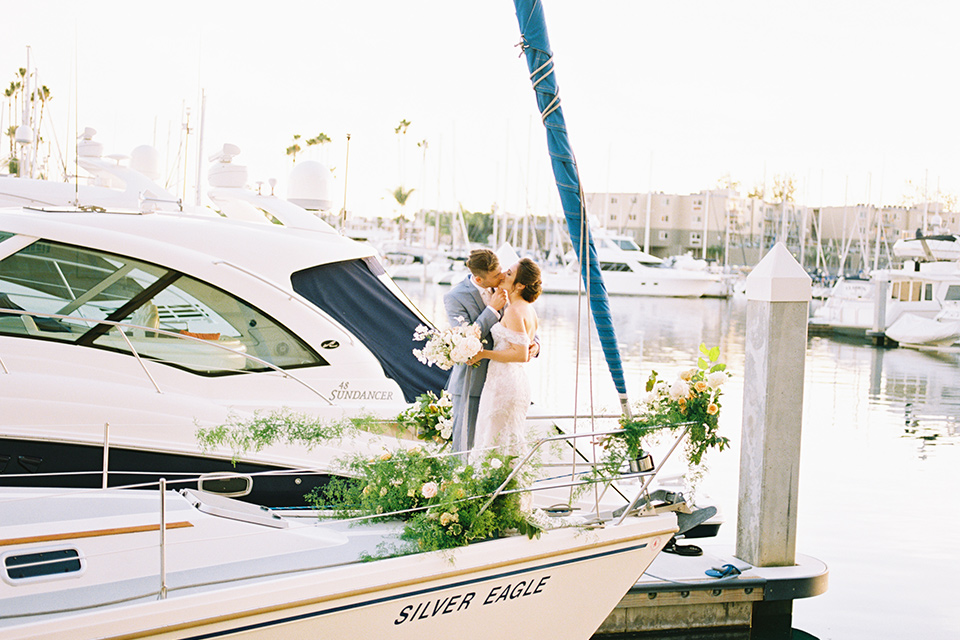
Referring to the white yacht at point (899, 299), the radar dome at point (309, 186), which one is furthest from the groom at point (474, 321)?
the white yacht at point (899, 299)

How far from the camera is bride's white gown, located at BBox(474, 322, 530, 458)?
5.13 m

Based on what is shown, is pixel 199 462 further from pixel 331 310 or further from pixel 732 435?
pixel 732 435

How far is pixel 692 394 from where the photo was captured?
4.93 meters

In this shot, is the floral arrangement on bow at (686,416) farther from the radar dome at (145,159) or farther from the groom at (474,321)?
the radar dome at (145,159)

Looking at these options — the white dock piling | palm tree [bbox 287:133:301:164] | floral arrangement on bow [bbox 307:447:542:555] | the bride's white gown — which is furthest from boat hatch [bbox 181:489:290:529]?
palm tree [bbox 287:133:301:164]

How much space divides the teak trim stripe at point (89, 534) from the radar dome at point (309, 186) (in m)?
5.77

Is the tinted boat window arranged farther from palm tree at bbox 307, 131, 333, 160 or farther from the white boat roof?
palm tree at bbox 307, 131, 333, 160

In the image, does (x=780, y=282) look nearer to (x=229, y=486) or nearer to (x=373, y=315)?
(x=373, y=315)

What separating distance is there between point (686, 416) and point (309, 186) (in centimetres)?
563

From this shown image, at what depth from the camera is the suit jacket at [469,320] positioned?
17.1 ft

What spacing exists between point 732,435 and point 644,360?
29.9ft

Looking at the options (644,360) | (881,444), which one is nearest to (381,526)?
(881,444)

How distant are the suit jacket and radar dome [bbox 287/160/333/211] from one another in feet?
14.5

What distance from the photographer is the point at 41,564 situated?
Result: 12.3ft
